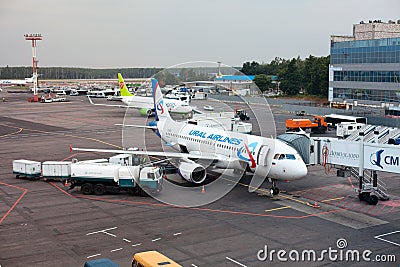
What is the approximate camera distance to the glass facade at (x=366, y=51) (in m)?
108

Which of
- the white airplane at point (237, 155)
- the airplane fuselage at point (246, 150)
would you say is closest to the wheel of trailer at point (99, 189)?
the white airplane at point (237, 155)

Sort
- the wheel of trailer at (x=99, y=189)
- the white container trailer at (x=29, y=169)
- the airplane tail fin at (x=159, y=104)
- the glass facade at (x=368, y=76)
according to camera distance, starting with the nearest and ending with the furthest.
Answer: the wheel of trailer at (x=99, y=189)
the white container trailer at (x=29, y=169)
the airplane tail fin at (x=159, y=104)
the glass facade at (x=368, y=76)

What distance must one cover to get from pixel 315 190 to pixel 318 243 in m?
13.6

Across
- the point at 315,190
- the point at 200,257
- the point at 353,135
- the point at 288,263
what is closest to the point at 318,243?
the point at 288,263

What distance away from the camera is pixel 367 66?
116 meters

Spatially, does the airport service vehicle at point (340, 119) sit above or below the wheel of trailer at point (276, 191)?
above

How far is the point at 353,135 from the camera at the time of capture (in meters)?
42.0

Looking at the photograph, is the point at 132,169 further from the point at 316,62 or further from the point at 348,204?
the point at 316,62

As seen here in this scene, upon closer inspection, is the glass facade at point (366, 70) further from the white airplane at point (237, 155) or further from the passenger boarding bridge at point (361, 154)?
the white airplane at point (237, 155)

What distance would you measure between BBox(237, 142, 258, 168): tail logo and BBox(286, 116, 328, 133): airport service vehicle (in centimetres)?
4022

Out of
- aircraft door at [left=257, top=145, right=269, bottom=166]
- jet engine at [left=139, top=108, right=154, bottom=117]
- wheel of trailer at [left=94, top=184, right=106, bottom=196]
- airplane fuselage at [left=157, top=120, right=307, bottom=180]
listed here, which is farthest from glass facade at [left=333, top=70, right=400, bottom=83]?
wheel of trailer at [left=94, top=184, right=106, bottom=196]

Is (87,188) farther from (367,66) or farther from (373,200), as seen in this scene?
(367,66)

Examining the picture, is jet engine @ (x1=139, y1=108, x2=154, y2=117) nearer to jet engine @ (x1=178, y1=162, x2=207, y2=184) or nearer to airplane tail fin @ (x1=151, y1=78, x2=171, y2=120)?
airplane tail fin @ (x1=151, y1=78, x2=171, y2=120)

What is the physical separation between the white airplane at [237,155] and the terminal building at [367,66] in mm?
76100
